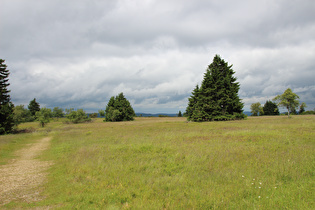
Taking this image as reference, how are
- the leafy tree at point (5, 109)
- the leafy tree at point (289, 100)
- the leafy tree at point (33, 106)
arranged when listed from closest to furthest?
1. the leafy tree at point (5, 109)
2. the leafy tree at point (289, 100)
3. the leafy tree at point (33, 106)

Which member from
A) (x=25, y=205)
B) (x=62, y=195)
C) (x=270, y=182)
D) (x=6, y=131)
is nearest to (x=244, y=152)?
(x=270, y=182)

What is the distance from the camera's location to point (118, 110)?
3258 inches

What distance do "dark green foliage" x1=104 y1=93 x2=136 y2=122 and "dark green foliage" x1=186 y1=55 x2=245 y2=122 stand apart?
151 ft

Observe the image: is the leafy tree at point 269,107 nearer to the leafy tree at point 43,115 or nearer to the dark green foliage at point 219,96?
the dark green foliage at point 219,96

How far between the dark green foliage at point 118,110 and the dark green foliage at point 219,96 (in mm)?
45947

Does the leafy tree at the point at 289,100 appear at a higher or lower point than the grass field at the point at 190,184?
higher

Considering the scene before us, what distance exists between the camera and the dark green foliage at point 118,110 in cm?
8096

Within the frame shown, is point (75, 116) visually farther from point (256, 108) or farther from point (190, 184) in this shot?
point (256, 108)

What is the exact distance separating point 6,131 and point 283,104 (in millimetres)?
65074

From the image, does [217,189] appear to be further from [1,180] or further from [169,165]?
[1,180]

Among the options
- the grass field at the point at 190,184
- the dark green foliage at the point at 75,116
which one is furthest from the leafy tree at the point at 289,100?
the dark green foliage at the point at 75,116

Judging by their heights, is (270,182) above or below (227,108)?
below

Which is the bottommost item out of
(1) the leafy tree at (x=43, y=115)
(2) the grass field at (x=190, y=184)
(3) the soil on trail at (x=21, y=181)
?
(3) the soil on trail at (x=21, y=181)

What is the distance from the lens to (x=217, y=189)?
5.66 meters
